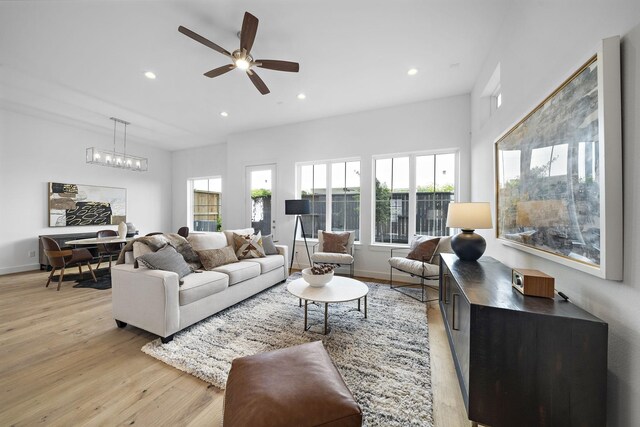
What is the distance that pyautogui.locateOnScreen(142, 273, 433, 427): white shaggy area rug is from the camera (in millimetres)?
1535

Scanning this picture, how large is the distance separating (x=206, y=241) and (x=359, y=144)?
3.04m

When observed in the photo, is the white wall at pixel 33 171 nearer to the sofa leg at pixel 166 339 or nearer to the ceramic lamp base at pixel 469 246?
the sofa leg at pixel 166 339

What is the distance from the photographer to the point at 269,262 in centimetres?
349

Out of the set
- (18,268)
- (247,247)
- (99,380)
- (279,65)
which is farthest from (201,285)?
(18,268)

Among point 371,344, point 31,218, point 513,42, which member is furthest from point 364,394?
point 31,218

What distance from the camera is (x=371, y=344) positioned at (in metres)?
2.13

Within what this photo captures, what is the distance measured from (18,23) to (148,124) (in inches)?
110

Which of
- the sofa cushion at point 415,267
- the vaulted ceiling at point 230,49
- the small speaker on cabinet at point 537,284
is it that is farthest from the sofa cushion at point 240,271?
the small speaker on cabinet at point 537,284

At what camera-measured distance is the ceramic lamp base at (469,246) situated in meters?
2.22

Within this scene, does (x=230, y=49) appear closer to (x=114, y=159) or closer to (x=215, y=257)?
(x=215, y=257)

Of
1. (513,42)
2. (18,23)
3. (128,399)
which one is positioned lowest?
(128,399)

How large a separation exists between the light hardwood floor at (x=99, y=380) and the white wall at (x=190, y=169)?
4076 millimetres

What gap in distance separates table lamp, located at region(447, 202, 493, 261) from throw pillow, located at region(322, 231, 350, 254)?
2123 mm

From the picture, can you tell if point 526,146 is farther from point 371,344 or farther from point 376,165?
point 376,165
